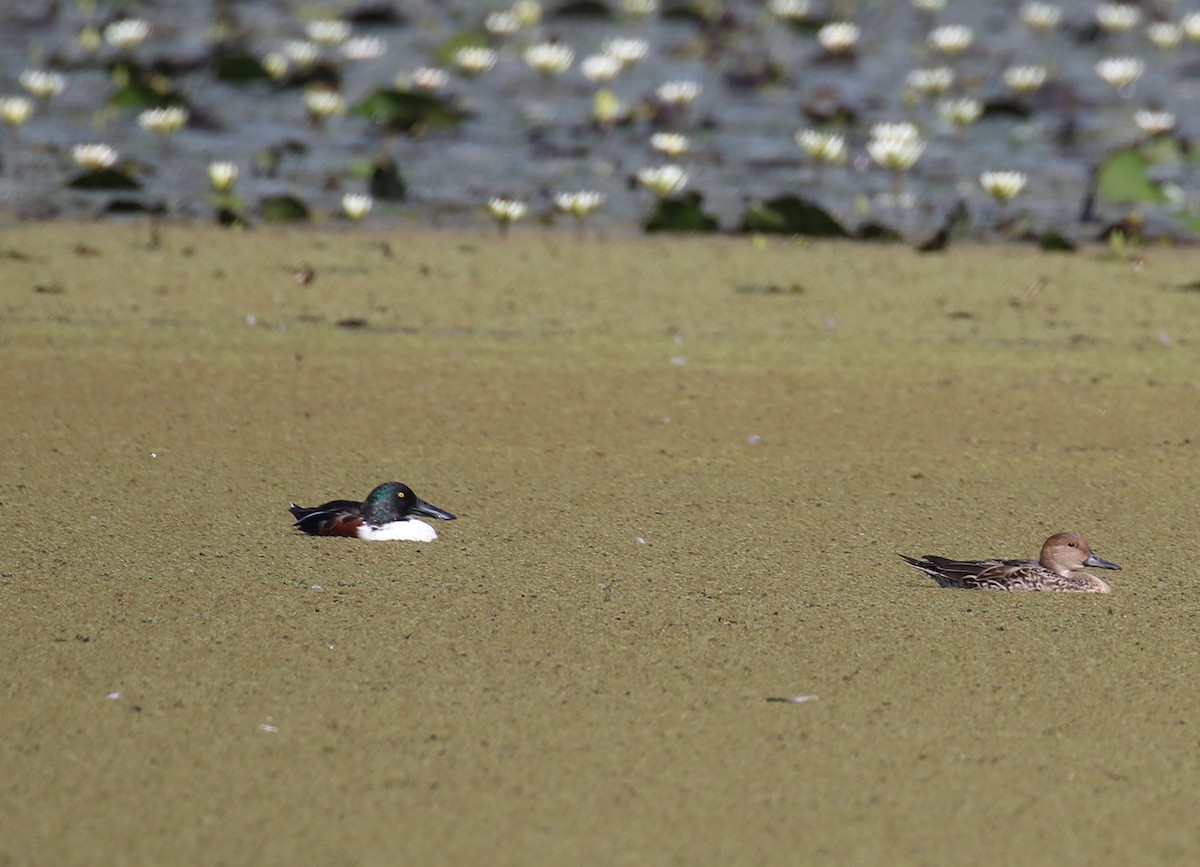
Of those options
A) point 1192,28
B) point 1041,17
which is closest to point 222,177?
point 1041,17

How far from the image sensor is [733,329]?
4.66 metres

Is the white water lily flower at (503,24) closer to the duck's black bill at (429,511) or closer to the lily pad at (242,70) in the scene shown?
the lily pad at (242,70)

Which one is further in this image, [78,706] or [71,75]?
[71,75]

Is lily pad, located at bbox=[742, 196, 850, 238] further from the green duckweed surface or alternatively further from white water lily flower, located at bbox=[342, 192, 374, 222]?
white water lily flower, located at bbox=[342, 192, 374, 222]

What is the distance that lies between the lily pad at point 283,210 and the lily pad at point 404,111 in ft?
2.94

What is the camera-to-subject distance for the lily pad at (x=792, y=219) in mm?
5539

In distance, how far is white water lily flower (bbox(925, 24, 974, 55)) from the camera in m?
7.50

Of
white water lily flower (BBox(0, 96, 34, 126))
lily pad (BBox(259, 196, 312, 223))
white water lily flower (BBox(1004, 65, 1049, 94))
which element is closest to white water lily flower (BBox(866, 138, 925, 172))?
white water lily flower (BBox(1004, 65, 1049, 94))

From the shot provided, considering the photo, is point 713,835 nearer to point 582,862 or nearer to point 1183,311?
point 582,862

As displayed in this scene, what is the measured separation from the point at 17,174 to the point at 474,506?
10.8 feet

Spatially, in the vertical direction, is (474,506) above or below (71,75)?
below

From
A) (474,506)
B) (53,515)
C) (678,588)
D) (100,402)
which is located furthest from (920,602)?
(100,402)

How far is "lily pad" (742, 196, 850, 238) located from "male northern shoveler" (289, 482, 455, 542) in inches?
108

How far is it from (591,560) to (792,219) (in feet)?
9.23
